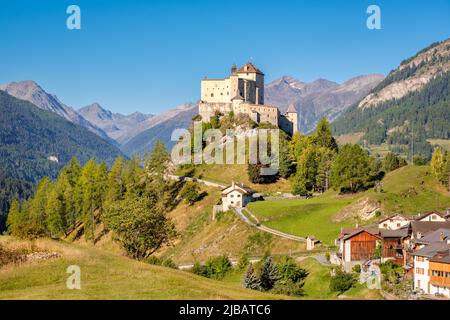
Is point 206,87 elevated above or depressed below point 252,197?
above

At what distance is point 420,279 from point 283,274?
56.4ft

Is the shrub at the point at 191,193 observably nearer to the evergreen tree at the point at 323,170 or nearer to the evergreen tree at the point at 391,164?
the evergreen tree at the point at 323,170

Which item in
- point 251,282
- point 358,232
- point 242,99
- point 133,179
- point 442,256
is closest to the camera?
point 442,256

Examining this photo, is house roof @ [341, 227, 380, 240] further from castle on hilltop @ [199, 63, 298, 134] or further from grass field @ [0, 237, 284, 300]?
castle on hilltop @ [199, 63, 298, 134]

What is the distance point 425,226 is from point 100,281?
5215 cm

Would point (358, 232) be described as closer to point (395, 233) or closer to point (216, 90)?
point (395, 233)

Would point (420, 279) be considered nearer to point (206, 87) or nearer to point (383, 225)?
point (383, 225)

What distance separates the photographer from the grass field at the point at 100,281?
34.8 m

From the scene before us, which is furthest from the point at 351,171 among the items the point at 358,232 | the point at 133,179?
the point at 133,179

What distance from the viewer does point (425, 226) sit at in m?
77.4

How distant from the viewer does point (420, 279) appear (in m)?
64.2

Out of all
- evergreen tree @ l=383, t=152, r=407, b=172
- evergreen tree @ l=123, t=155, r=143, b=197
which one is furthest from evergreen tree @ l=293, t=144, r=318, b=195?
evergreen tree @ l=123, t=155, r=143, b=197

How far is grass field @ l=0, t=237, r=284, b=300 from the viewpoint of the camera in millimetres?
34781
